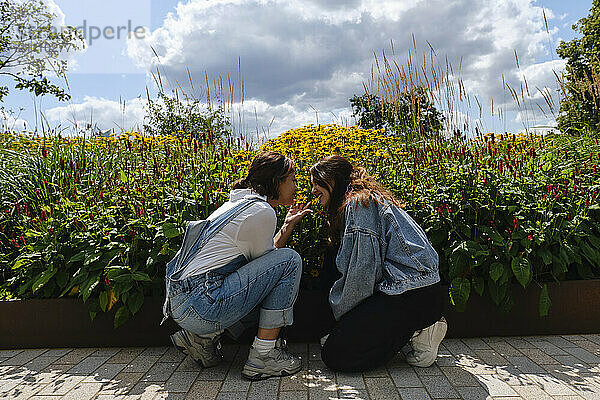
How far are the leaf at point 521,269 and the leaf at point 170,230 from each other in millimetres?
2093

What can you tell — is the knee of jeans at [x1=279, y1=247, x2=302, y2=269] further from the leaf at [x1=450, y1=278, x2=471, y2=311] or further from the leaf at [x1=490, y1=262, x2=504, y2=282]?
the leaf at [x1=490, y1=262, x2=504, y2=282]

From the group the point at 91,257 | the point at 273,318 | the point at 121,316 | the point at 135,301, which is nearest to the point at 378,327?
the point at 273,318

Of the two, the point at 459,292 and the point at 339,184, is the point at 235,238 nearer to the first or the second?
the point at 339,184

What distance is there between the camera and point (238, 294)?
8.51 ft

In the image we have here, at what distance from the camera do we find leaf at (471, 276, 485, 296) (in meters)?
3.25

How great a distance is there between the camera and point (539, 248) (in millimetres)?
3369

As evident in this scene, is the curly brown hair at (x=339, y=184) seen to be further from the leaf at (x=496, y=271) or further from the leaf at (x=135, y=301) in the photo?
the leaf at (x=135, y=301)

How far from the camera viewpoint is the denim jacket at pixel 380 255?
268cm

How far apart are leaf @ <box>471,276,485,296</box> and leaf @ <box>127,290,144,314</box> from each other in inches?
82.1

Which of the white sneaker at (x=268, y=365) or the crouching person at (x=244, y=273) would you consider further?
the white sneaker at (x=268, y=365)

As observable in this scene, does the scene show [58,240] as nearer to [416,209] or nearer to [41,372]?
[41,372]

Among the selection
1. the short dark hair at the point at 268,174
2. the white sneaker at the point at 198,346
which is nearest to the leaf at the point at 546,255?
the short dark hair at the point at 268,174

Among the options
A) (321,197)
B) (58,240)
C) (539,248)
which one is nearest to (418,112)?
(539,248)

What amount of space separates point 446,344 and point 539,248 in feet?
2.90
